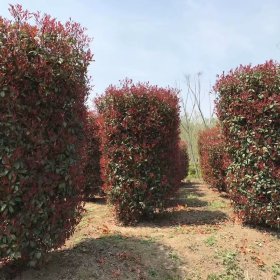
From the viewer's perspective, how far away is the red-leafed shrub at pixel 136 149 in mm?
8219

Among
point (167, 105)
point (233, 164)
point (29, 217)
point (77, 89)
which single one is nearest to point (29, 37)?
point (77, 89)

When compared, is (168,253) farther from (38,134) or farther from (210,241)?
(38,134)

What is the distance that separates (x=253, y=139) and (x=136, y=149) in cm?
245

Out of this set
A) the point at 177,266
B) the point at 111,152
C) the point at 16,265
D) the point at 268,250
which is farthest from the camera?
the point at 111,152

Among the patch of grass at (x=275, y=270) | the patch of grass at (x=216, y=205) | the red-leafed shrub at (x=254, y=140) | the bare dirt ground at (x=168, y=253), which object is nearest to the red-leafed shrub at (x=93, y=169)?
the patch of grass at (x=216, y=205)

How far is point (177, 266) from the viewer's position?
238 inches

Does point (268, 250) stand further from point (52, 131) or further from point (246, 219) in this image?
point (52, 131)

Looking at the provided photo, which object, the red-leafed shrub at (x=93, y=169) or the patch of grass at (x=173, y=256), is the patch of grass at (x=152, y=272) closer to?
the patch of grass at (x=173, y=256)

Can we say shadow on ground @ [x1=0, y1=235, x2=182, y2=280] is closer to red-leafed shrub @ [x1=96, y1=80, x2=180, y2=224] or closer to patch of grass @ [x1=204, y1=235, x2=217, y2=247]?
patch of grass @ [x1=204, y1=235, x2=217, y2=247]

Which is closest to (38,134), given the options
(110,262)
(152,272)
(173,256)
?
(110,262)

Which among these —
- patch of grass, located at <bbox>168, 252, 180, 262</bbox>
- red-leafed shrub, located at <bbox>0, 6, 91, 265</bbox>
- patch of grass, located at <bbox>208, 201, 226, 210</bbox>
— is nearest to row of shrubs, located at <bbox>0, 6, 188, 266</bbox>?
red-leafed shrub, located at <bbox>0, 6, 91, 265</bbox>

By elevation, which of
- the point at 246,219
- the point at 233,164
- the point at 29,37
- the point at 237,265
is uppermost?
the point at 29,37

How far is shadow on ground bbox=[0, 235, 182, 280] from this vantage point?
5.41 meters

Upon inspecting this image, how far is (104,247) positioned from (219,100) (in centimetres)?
395
